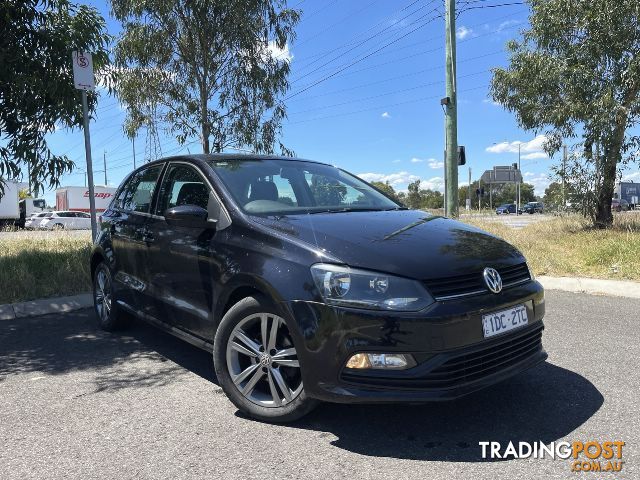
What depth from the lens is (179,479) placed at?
243cm

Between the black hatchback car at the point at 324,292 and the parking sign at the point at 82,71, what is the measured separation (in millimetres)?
3250

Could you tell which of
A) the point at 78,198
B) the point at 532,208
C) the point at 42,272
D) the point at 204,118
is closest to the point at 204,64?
the point at 204,118

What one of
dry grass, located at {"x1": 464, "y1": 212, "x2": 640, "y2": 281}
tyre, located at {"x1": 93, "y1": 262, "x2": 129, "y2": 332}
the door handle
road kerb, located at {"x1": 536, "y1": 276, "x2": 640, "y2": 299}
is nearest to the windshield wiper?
the door handle

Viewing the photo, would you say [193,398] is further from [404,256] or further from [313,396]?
[404,256]

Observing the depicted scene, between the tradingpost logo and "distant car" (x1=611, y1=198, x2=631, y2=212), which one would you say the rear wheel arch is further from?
"distant car" (x1=611, y1=198, x2=631, y2=212)

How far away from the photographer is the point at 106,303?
5.13 m

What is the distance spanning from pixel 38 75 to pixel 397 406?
6.64 metres

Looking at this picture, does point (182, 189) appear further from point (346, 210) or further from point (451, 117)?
point (451, 117)

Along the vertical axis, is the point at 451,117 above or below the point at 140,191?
above

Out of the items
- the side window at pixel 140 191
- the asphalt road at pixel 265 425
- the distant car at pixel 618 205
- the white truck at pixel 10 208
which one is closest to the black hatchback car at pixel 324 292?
the asphalt road at pixel 265 425

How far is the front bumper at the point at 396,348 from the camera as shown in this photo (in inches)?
100

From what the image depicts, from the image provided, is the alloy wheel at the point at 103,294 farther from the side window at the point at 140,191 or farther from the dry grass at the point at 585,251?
the dry grass at the point at 585,251

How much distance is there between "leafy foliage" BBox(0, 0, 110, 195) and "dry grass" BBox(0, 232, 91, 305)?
42.6 inches

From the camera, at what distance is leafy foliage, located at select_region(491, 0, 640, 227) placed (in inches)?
401
